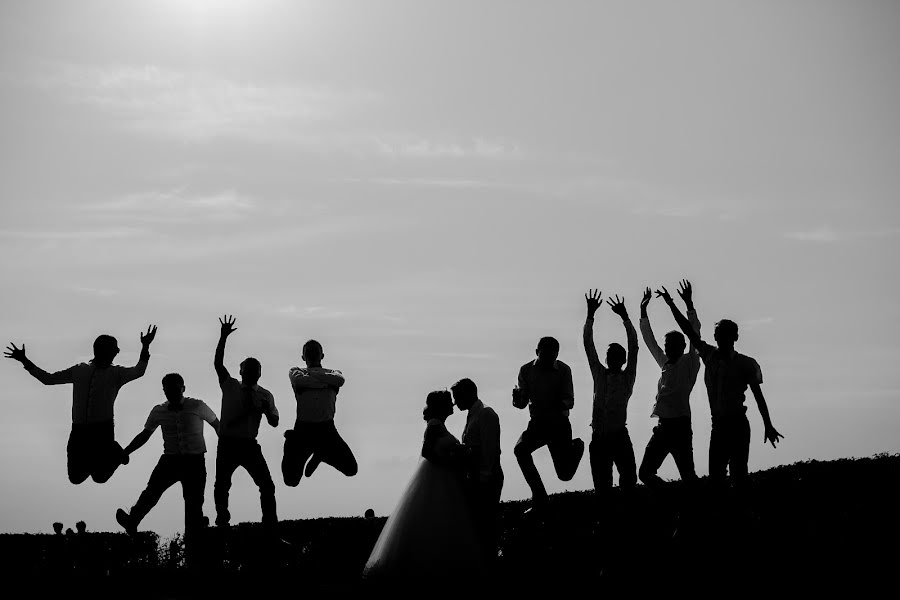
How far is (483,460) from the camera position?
1286 centimetres

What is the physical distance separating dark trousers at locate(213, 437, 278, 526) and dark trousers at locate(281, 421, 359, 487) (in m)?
0.61

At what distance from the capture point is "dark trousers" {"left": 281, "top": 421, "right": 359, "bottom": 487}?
15430mm

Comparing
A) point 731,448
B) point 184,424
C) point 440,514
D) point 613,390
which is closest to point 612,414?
point 613,390

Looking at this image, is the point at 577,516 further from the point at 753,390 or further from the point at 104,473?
the point at 104,473

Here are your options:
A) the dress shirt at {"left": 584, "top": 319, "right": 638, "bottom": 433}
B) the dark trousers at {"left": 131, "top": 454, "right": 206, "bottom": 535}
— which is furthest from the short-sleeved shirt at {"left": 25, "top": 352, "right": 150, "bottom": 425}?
the dress shirt at {"left": 584, "top": 319, "right": 638, "bottom": 433}

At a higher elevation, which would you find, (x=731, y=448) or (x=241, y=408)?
(x=241, y=408)

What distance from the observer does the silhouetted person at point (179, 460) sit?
14430 mm

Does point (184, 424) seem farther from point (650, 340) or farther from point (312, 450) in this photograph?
point (650, 340)

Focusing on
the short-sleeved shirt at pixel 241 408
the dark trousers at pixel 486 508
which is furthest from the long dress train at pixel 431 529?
the short-sleeved shirt at pixel 241 408

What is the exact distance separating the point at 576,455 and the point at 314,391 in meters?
3.87

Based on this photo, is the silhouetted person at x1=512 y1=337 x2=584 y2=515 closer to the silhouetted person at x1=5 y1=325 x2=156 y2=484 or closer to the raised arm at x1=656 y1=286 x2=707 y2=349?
the raised arm at x1=656 y1=286 x2=707 y2=349

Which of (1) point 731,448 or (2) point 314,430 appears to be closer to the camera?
(1) point 731,448

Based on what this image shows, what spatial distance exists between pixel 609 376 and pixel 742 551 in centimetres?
458

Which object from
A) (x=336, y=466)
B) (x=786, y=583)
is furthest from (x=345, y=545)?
(x=786, y=583)
